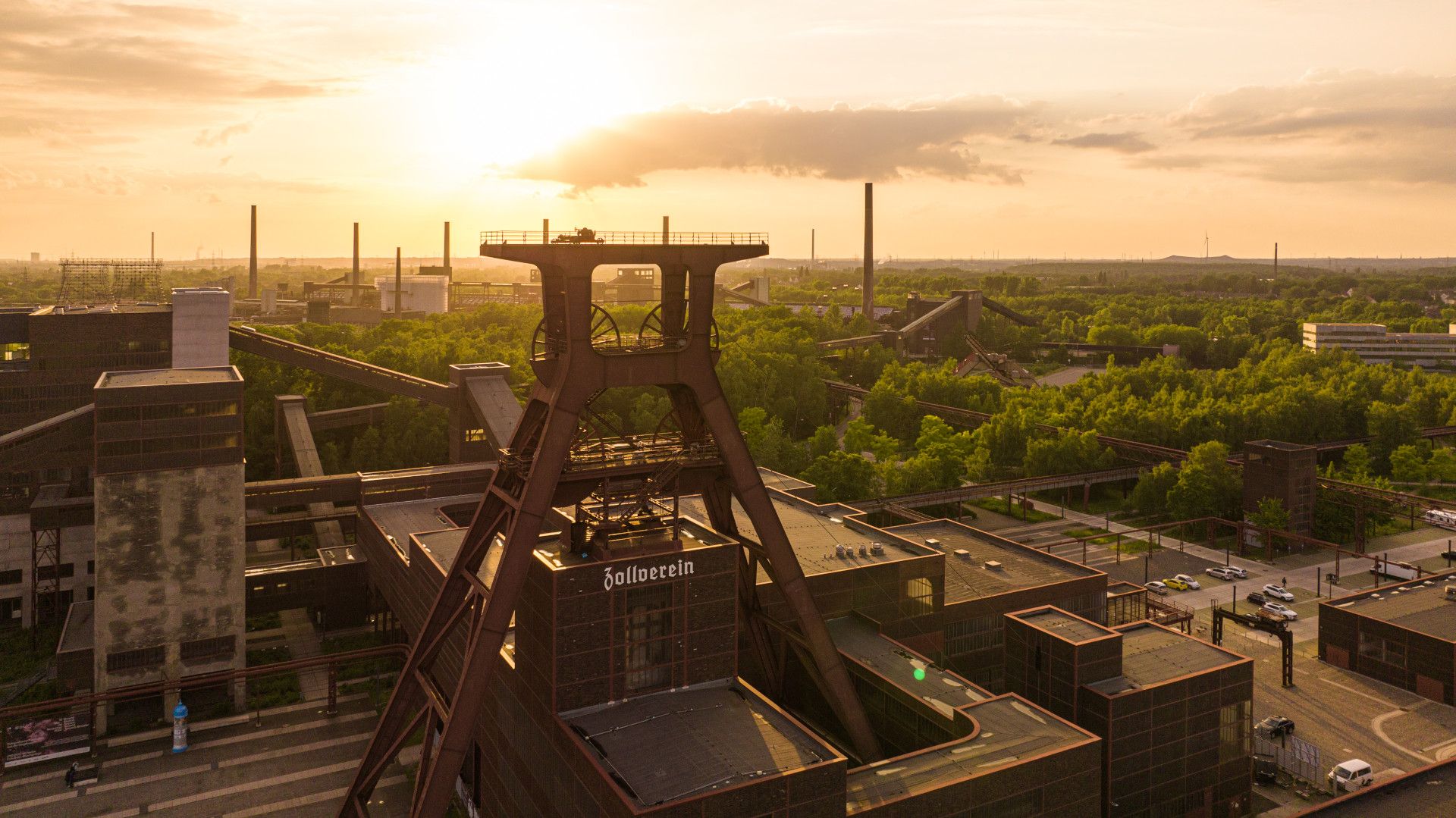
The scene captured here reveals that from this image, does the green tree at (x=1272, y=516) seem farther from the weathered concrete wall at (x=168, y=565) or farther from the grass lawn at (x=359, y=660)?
the weathered concrete wall at (x=168, y=565)

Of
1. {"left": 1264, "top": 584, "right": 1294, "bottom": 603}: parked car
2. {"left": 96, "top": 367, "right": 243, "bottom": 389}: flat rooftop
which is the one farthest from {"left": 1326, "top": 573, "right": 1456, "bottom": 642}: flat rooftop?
{"left": 96, "top": 367, "right": 243, "bottom": 389}: flat rooftop

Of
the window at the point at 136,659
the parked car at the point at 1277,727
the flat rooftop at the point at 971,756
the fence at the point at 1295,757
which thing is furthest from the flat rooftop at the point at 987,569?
the window at the point at 136,659

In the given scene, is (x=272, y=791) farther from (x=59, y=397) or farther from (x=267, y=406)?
(x=267, y=406)

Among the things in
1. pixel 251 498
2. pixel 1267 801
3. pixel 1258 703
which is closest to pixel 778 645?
pixel 1267 801

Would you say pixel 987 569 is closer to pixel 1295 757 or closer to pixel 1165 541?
pixel 1295 757

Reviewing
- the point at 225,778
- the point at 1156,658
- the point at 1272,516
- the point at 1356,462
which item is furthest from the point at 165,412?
the point at 1356,462
